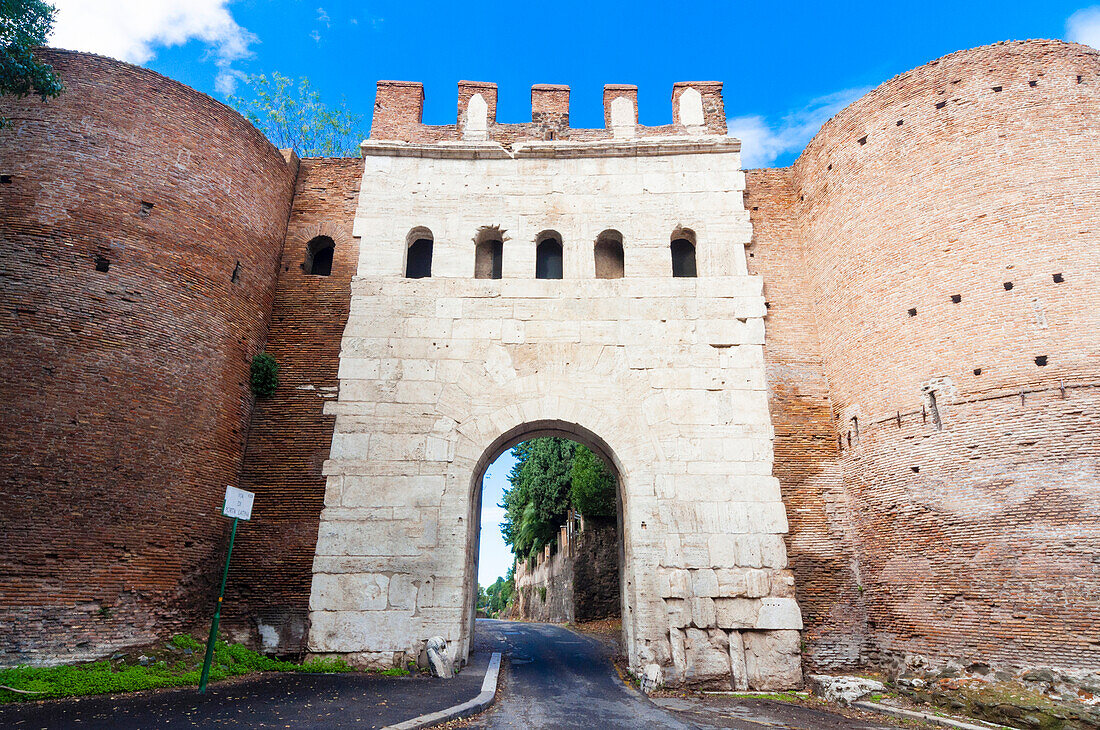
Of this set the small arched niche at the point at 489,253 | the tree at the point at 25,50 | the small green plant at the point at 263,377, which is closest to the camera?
the tree at the point at 25,50

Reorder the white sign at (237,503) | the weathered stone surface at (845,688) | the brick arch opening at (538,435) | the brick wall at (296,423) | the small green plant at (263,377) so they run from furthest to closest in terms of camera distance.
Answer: the small green plant at (263,377)
the brick arch opening at (538,435)
the brick wall at (296,423)
the weathered stone surface at (845,688)
the white sign at (237,503)

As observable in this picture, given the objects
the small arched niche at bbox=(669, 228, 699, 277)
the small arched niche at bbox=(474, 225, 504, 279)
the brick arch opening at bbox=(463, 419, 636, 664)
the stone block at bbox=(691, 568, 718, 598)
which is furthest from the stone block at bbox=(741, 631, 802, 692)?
the small arched niche at bbox=(474, 225, 504, 279)

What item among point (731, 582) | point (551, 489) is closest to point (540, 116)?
point (731, 582)

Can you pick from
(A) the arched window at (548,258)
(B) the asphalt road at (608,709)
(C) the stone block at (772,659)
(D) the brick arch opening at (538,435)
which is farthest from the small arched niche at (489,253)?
(C) the stone block at (772,659)

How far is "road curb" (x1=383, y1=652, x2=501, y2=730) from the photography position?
6.32 m

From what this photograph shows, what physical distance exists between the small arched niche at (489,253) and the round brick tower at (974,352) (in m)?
6.29

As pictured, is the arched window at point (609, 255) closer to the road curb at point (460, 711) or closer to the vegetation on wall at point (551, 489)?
the road curb at point (460, 711)

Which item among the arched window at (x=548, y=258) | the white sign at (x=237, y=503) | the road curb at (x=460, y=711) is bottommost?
the road curb at (x=460, y=711)

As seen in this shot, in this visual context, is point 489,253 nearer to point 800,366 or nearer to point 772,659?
point 800,366

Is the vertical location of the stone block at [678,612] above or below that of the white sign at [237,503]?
below

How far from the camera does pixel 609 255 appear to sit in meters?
12.6

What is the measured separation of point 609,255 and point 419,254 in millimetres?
3919

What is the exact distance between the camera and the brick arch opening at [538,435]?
10.4 metres

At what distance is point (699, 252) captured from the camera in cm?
1187
